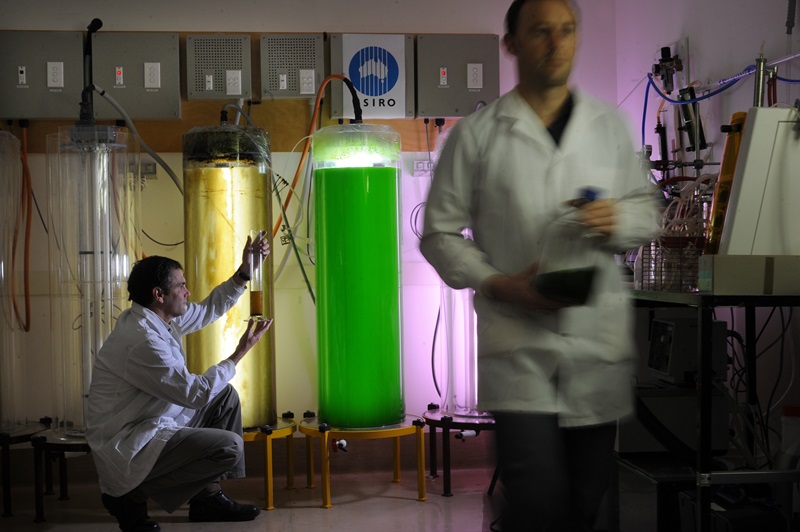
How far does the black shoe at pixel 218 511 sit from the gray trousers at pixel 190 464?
155 mm

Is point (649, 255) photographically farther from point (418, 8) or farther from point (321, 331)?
point (418, 8)

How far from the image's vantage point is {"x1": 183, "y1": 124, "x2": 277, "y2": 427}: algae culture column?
3424 millimetres

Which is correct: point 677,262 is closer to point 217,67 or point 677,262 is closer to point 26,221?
point 217,67

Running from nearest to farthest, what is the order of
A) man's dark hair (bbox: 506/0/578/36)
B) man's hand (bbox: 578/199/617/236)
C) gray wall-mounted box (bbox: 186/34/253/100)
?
man's hand (bbox: 578/199/617/236)
man's dark hair (bbox: 506/0/578/36)
gray wall-mounted box (bbox: 186/34/253/100)

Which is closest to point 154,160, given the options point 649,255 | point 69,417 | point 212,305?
point 212,305

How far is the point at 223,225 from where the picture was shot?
11.2 ft

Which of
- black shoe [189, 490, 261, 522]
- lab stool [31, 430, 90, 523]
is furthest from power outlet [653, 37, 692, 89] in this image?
lab stool [31, 430, 90, 523]

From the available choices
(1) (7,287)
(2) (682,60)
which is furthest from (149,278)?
(2) (682,60)

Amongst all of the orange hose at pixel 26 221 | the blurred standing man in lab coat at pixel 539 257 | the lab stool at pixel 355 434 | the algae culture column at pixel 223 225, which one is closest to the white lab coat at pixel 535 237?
the blurred standing man in lab coat at pixel 539 257

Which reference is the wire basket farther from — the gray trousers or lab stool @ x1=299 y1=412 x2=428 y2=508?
the gray trousers

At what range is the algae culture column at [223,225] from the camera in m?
3.42

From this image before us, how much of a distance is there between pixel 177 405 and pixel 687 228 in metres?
1.83

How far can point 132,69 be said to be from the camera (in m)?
3.85

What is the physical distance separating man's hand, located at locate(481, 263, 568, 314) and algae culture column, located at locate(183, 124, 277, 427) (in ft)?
7.29
